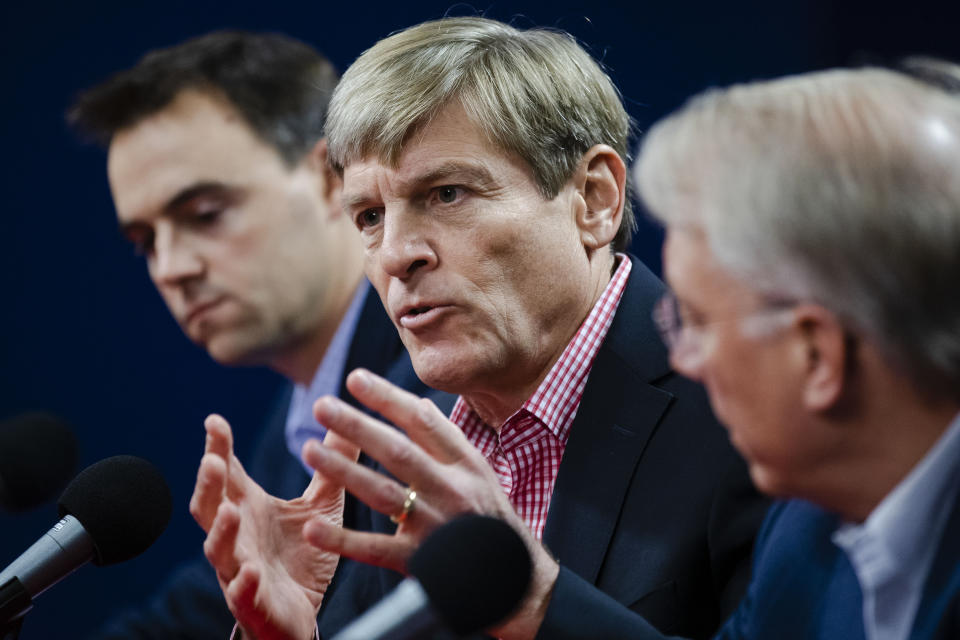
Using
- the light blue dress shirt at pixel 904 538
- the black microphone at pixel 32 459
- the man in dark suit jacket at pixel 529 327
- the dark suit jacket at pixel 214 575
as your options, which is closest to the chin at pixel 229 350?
the dark suit jacket at pixel 214 575

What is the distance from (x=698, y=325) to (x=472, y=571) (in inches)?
14.1

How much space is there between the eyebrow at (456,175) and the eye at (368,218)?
0.12 m

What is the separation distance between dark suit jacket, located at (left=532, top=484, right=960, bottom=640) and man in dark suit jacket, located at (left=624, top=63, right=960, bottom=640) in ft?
0.21

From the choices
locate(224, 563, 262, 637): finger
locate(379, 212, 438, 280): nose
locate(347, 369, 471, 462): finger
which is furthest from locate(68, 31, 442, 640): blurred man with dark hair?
locate(347, 369, 471, 462): finger

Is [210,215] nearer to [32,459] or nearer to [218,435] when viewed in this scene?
[32,459]

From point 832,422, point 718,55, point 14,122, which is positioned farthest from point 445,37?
point 14,122

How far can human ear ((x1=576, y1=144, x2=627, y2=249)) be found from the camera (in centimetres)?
181

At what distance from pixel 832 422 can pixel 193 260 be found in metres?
1.96

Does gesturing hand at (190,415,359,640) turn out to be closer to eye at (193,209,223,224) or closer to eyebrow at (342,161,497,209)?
eyebrow at (342,161,497,209)

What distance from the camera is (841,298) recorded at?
3.31 ft

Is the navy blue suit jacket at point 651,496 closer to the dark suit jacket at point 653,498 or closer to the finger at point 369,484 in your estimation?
the dark suit jacket at point 653,498

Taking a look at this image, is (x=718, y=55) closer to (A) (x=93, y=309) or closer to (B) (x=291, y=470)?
(B) (x=291, y=470)

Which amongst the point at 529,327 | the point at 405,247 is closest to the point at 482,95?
the point at 405,247

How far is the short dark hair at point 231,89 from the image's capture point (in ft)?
9.19
